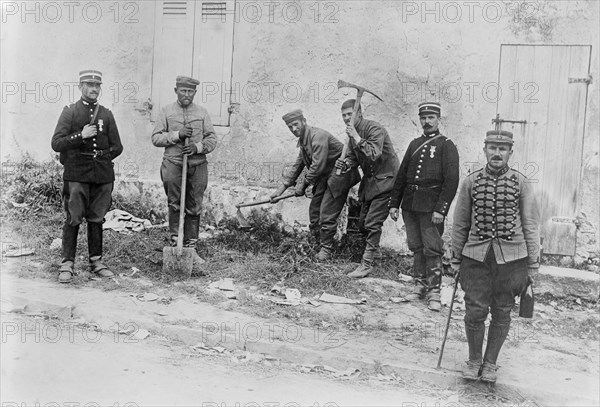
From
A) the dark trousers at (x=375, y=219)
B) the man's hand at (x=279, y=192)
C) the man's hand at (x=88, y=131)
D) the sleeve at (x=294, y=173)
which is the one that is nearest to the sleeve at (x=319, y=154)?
the sleeve at (x=294, y=173)

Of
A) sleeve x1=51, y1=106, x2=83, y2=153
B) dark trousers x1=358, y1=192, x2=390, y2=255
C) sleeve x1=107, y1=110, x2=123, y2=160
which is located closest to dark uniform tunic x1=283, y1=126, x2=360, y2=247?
dark trousers x1=358, y1=192, x2=390, y2=255

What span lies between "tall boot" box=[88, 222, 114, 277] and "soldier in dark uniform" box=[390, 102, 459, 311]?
2980 mm

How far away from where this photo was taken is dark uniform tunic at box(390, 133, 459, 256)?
5.89m

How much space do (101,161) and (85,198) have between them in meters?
0.40

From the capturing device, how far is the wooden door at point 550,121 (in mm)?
6715

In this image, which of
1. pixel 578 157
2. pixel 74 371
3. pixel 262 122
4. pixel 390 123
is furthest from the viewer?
pixel 262 122

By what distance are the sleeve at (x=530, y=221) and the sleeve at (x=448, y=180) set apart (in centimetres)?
148

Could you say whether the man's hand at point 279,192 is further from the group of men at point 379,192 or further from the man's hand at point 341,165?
the man's hand at point 341,165

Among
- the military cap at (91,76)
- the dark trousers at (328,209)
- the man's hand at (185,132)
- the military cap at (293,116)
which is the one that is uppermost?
the military cap at (91,76)

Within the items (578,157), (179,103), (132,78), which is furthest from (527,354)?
(132,78)

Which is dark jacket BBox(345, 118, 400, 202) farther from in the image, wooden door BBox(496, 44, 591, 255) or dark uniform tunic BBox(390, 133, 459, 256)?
wooden door BBox(496, 44, 591, 255)

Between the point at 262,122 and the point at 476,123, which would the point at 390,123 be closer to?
the point at 476,123

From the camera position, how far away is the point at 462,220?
4609 mm

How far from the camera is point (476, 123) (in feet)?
23.5
